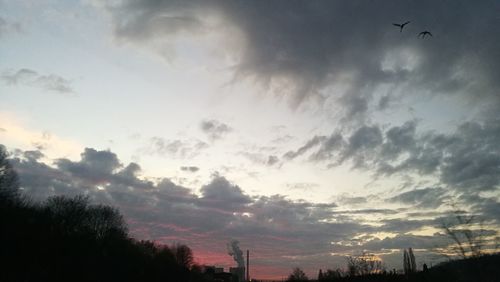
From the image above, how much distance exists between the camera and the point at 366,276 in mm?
54344

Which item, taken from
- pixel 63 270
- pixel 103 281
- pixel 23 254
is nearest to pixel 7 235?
pixel 23 254

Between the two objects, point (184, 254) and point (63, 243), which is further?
point (184, 254)

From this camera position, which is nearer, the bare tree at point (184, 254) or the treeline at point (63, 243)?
the treeline at point (63, 243)

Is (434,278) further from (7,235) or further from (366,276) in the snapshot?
(7,235)

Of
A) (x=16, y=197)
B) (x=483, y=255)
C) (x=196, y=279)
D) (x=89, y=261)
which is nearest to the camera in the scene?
(x=483, y=255)

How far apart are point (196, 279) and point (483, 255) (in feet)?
403

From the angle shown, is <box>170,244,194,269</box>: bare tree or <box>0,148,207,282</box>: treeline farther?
<box>170,244,194,269</box>: bare tree

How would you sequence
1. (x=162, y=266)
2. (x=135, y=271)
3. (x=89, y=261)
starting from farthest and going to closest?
(x=162, y=266), (x=135, y=271), (x=89, y=261)

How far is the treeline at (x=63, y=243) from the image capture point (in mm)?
48406

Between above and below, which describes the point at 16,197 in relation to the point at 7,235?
above

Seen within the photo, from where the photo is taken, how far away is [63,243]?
6175 cm

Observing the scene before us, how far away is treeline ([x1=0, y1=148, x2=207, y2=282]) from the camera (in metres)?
48.4

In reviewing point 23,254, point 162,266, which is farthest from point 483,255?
point 162,266

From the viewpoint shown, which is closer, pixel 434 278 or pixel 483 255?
pixel 483 255
